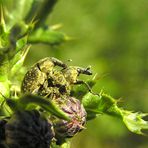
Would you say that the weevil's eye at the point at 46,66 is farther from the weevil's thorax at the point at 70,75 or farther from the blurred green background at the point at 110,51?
the blurred green background at the point at 110,51

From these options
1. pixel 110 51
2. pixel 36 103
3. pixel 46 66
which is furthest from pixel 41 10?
pixel 110 51

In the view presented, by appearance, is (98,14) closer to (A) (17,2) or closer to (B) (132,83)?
(B) (132,83)

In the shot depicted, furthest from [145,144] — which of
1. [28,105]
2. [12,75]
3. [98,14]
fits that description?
[28,105]

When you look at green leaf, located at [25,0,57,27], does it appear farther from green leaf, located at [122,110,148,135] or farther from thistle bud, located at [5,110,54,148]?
thistle bud, located at [5,110,54,148]

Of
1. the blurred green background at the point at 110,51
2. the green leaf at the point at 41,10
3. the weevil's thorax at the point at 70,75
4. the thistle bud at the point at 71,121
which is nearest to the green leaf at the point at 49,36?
the green leaf at the point at 41,10

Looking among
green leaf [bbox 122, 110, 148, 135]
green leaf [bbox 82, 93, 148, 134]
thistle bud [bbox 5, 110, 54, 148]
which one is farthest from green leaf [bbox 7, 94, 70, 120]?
green leaf [bbox 122, 110, 148, 135]
